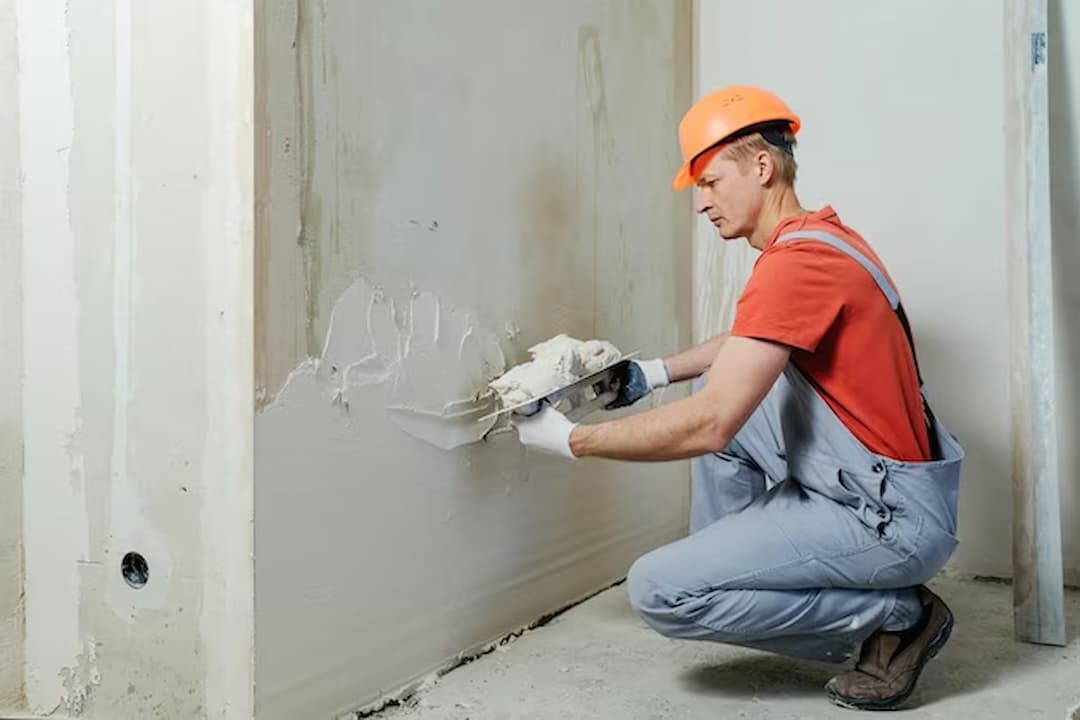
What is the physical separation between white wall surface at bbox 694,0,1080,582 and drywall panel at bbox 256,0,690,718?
0.59 metres

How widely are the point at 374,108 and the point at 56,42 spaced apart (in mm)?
513

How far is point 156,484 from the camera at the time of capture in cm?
166

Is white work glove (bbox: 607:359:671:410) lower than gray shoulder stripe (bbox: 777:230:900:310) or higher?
lower

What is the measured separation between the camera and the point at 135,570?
169cm

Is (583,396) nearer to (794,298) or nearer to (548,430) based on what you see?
(548,430)

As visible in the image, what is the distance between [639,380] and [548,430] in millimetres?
356

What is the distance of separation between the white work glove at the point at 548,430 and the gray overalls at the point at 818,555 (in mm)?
263

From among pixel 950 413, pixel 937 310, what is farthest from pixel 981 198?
pixel 950 413

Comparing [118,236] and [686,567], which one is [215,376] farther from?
[686,567]

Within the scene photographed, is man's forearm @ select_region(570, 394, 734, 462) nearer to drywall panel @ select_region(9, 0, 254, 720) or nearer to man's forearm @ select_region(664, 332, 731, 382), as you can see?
man's forearm @ select_region(664, 332, 731, 382)

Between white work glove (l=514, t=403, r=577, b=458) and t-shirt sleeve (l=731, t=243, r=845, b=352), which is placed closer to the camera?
t-shirt sleeve (l=731, t=243, r=845, b=352)

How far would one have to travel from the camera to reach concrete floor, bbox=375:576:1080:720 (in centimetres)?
184

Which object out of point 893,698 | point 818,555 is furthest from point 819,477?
point 893,698

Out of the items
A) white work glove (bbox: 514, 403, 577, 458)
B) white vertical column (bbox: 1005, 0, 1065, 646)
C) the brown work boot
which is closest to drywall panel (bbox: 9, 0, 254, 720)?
white work glove (bbox: 514, 403, 577, 458)
